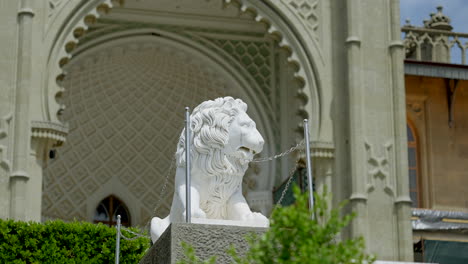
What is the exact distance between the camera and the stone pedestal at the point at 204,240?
6.27m

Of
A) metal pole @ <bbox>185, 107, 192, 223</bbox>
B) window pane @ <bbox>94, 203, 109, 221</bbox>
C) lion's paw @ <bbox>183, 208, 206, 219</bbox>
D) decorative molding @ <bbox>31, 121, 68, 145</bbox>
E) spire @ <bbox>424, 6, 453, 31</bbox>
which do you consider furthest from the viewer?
spire @ <bbox>424, 6, 453, 31</bbox>

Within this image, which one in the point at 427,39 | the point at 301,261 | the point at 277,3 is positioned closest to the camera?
the point at 301,261

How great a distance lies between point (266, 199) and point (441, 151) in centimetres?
336

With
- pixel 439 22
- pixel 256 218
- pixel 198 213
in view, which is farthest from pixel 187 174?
pixel 439 22

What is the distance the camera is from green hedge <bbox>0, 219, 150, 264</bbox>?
516 inches

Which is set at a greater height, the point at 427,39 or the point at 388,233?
the point at 427,39

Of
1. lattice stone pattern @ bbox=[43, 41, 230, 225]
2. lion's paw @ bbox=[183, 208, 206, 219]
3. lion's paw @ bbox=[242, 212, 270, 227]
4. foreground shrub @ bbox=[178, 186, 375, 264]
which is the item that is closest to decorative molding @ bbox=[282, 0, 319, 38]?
lattice stone pattern @ bbox=[43, 41, 230, 225]

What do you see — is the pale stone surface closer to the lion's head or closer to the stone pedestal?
the lion's head

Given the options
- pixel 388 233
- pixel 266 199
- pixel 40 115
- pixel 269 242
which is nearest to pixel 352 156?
pixel 388 233

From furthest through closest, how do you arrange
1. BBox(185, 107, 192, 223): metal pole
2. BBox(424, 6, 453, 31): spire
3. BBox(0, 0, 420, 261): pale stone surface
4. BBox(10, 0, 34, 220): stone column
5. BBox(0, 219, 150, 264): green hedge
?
BBox(424, 6, 453, 31): spire < BBox(0, 0, 420, 261): pale stone surface < BBox(10, 0, 34, 220): stone column < BBox(0, 219, 150, 264): green hedge < BBox(185, 107, 192, 223): metal pole

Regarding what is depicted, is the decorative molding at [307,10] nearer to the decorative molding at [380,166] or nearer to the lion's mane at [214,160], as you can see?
the decorative molding at [380,166]

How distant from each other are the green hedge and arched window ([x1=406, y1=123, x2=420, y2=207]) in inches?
289

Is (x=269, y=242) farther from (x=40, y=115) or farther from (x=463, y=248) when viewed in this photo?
(x=463, y=248)

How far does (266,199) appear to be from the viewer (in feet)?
62.0
